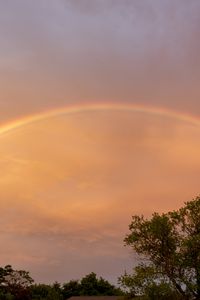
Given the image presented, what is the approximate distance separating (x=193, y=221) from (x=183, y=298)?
7.87m

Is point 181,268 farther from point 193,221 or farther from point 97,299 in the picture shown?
point 97,299

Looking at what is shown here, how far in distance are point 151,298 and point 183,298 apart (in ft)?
10.7

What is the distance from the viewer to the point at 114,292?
144000 millimetres

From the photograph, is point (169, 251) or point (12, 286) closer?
point (169, 251)

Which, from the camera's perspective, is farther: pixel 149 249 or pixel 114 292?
pixel 114 292

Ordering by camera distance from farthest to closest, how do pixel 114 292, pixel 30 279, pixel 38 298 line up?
1. pixel 114 292
2. pixel 38 298
3. pixel 30 279

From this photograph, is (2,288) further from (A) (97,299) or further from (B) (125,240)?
(B) (125,240)

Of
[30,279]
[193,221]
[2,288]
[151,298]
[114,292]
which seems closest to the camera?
[151,298]

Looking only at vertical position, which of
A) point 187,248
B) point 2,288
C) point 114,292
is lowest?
point 187,248

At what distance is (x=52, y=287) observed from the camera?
5738 inches

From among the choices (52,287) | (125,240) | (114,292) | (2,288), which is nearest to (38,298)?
(52,287)

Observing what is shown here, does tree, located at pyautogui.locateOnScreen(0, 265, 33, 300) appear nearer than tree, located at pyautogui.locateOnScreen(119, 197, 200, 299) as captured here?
No

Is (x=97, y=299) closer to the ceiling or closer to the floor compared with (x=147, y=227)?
closer to the ceiling

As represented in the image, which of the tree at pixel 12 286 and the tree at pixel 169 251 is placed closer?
the tree at pixel 169 251
